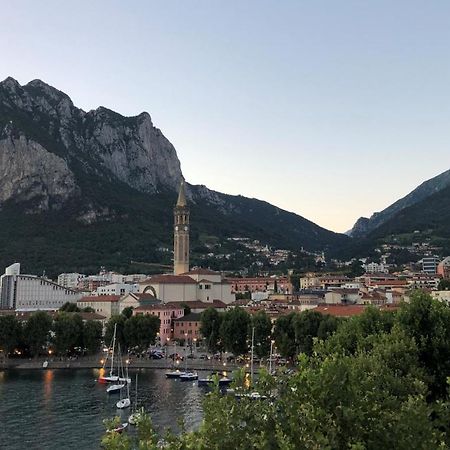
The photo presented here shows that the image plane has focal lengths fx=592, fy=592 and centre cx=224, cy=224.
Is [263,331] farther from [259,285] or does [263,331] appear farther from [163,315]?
[259,285]

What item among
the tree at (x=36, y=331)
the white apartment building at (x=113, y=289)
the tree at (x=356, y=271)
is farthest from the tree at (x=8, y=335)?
the tree at (x=356, y=271)

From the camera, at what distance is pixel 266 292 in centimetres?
15538

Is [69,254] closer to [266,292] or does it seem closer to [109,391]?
[266,292]

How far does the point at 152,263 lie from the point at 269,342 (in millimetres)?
118774

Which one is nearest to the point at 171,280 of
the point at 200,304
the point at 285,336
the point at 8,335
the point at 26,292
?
the point at 200,304

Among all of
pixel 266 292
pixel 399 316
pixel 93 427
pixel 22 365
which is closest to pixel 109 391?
pixel 93 427

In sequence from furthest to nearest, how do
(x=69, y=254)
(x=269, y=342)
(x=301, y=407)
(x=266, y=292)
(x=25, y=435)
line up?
1. (x=69, y=254)
2. (x=266, y=292)
3. (x=269, y=342)
4. (x=25, y=435)
5. (x=301, y=407)

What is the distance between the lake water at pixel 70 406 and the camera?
4291 cm

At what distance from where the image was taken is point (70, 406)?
53625 mm

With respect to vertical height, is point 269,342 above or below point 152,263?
below

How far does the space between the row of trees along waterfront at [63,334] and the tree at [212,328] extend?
736 cm

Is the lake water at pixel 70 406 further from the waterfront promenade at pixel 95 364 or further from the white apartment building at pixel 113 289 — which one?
the white apartment building at pixel 113 289

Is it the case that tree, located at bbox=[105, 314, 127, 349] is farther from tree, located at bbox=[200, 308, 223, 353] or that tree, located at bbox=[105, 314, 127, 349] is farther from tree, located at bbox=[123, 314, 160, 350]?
tree, located at bbox=[200, 308, 223, 353]

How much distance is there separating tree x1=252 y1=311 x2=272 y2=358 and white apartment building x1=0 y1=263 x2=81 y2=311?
6282 cm
